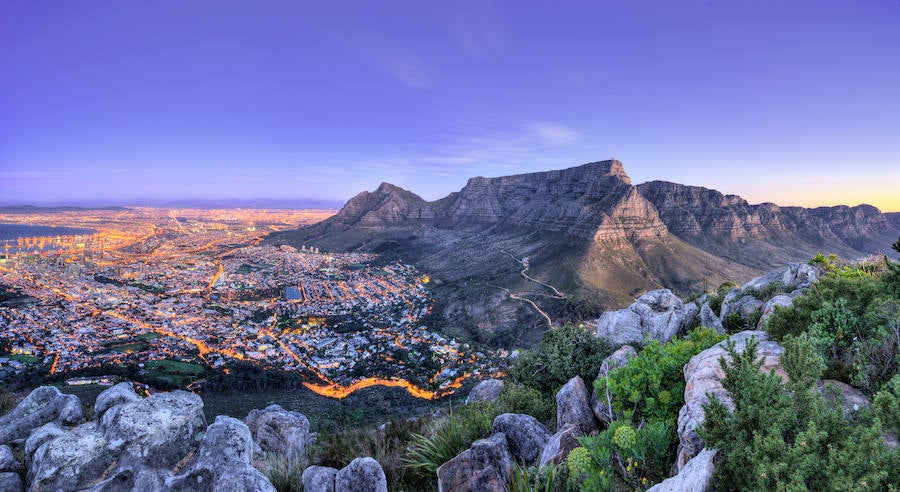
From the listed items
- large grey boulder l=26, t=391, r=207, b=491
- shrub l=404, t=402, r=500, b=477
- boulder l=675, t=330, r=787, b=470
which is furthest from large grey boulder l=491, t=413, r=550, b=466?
large grey boulder l=26, t=391, r=207, b=491

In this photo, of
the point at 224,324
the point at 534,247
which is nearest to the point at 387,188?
the point at 534,247

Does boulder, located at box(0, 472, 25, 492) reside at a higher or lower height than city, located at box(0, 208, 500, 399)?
higher

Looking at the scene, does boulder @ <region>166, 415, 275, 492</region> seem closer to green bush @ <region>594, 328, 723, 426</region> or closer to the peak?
green bush @ <region>594, 328, 723, 426</region>

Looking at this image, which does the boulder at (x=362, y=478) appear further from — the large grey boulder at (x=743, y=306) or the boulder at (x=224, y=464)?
the large grey boulder at (x=743, y=306)

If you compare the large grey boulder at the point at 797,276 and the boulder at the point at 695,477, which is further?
the large grey boulder at the point at 797,276

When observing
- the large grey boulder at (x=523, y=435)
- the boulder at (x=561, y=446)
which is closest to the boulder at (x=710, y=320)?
the large grey boulder at (x=523, y=435)
